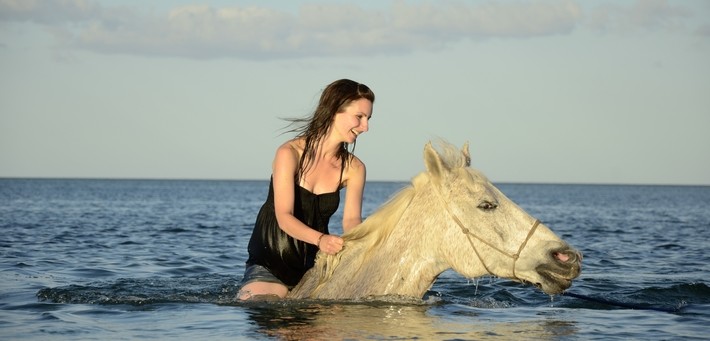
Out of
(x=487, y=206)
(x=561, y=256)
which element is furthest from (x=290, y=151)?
(x=561, y=256)

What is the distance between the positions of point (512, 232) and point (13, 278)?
720 centimetres

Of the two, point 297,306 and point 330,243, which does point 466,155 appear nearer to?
point 330,243

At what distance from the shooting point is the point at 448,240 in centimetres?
700

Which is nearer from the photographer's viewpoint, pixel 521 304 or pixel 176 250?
pixel 521 304

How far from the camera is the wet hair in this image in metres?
7.44

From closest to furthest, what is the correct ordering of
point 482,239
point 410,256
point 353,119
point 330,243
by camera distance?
1. point 482,239
2. point 410,256
3. point 330,243
4. point 353,119

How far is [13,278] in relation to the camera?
12.0 meters

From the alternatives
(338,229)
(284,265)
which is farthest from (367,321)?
(338,229)

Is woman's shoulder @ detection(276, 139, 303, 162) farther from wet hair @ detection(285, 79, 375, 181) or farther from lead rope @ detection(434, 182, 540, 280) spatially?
lead rope @ detection(434, 182, 540, 280)

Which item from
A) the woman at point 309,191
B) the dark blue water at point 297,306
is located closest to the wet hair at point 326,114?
the woman at point 309,191

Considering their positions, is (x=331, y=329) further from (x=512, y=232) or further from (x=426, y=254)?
(x=512, y=232)

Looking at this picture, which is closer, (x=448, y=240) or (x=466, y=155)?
(x=448, y=240)

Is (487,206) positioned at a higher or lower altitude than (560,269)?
higher

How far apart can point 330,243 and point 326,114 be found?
38.2 inches
